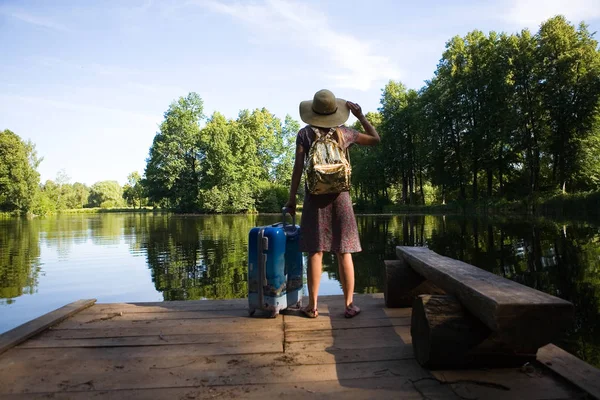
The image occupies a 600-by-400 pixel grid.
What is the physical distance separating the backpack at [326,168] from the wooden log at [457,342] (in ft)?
4.33

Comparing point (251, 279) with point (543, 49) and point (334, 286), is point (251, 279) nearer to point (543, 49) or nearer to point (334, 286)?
point (334, 286)

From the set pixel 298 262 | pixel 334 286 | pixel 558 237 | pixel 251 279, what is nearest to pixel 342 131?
pixel 298 262

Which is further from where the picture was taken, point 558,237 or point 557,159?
point 557,159

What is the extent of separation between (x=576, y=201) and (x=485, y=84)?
14267mm

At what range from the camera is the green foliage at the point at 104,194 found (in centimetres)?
11494

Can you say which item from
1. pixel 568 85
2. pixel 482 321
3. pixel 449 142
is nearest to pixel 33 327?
pixel 482 321

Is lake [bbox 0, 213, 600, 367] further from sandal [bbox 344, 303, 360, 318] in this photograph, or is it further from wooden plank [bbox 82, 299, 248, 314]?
wooden plank [bbox 82, 299, 248, 314]

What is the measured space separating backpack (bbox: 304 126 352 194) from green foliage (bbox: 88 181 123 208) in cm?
11630

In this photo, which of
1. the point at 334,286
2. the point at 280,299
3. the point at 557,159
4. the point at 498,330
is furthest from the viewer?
the point at 557,159

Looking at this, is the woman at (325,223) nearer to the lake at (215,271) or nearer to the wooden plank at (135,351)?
the wooden plank at (135,351)

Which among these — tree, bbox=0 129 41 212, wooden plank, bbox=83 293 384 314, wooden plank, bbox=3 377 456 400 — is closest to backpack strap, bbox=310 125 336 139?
wooden plank, bbox=83 293 384 314

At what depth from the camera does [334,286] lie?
753cm

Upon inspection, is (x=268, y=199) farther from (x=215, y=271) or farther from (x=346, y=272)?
(x=346, y=272)

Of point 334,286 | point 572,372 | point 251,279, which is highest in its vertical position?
point 251,279
